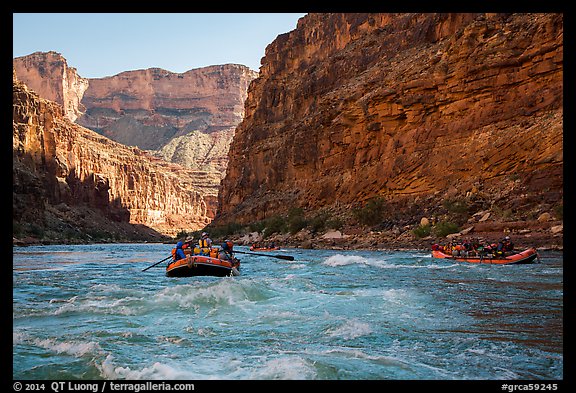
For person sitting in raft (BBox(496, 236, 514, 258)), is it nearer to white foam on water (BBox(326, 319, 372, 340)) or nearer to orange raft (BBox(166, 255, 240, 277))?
orange raft (BBox(166, 255, 240, 277))

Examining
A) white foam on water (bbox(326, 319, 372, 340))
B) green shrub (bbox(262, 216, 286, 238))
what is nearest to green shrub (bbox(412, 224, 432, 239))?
green shrub (bbox(262, 216, 286, 238))

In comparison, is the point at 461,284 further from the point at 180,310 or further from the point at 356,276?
the point at 180,310

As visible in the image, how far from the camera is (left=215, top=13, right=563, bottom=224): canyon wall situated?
32.9 m

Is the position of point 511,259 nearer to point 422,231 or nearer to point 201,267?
point 201,267

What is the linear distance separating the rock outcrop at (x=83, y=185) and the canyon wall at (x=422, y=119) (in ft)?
90.3

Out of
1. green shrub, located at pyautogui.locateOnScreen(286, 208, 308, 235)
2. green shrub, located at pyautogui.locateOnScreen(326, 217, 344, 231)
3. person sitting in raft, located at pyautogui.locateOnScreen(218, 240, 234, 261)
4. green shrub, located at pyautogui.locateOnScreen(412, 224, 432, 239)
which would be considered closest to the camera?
person sitting in raft, located at pyautogui.locateOnScreen(218, 240, 234, 261)

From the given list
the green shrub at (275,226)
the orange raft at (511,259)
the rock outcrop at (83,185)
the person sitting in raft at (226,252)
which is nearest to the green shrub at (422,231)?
the orange raft at (511,259)

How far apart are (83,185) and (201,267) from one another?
113 metres

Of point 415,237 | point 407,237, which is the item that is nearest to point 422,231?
point 415,237

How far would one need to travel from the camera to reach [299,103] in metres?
71.0

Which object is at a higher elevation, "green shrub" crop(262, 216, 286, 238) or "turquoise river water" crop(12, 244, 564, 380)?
"green shrub" crop(262, 216, 286, 238)

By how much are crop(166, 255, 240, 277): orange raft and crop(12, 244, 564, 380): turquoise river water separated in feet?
6.23

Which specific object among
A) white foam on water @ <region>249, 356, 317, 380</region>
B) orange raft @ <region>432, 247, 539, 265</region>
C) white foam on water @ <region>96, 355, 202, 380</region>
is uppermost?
orange raft @ <region>432, 247, 539, 265</region>

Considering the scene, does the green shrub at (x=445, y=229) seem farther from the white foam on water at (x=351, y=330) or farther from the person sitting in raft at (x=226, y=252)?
the white foam on water at (x=351, y=330)
